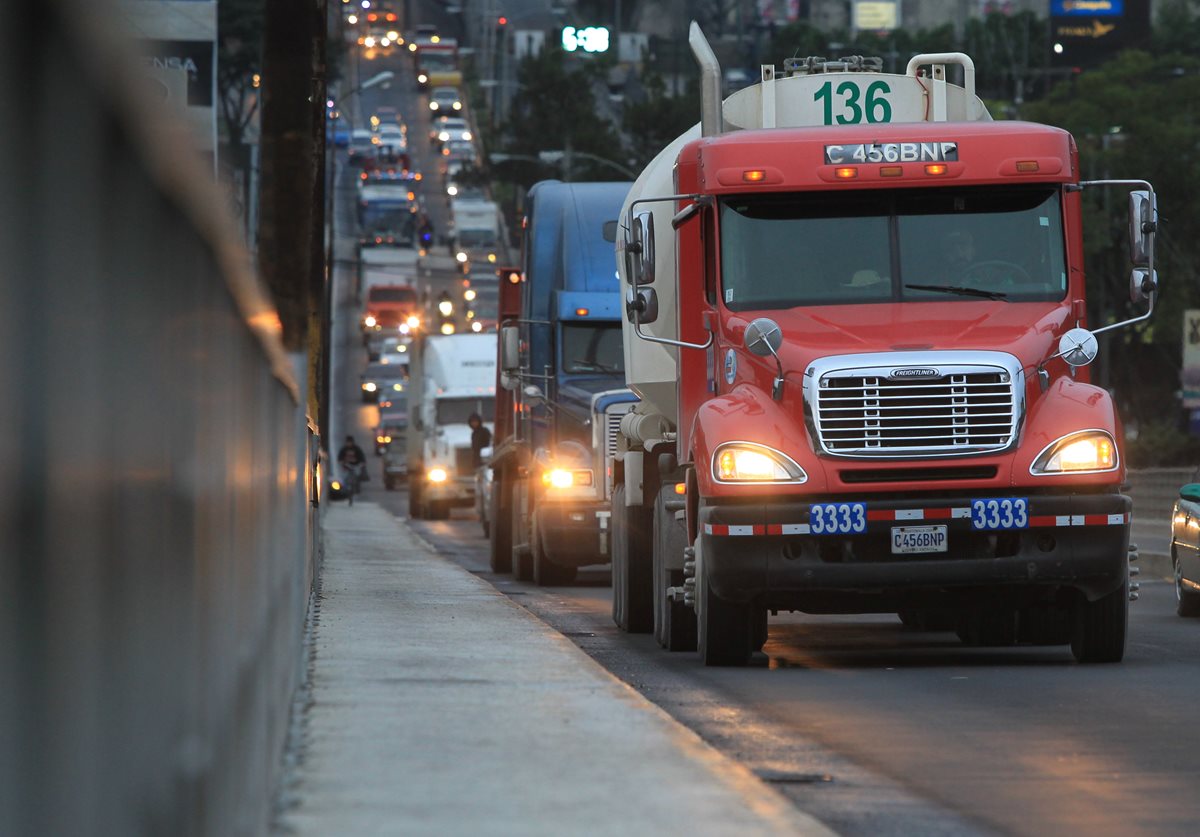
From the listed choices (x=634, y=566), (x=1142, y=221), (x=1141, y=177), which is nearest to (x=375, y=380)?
(x=1141, y=177)

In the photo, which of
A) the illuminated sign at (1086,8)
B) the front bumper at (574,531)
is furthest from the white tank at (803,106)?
the illuminated sign at (1086,8)

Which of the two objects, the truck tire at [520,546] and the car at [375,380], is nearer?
the truck tire at [520,546]

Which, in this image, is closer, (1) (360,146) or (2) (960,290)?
(2) (960,290)

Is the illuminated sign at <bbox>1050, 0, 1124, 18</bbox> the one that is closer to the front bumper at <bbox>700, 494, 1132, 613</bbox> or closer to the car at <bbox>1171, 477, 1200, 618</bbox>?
the car at <bbox>1171, 477, 1200, 618</bbox>

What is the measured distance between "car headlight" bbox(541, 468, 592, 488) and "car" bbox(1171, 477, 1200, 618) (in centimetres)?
639

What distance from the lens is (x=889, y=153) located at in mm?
15383

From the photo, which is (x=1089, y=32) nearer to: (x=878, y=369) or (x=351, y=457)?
(x=351, y=457)

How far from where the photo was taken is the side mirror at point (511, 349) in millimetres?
26125

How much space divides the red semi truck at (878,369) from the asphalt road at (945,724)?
56 cm

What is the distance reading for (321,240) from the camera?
35781 mm

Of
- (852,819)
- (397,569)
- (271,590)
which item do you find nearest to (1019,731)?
(852,819)

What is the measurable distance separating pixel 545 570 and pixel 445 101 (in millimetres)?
161215

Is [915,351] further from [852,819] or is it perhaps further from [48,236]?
[48,236]

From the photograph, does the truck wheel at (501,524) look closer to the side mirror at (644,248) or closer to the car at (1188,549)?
the car at (1188,549)
